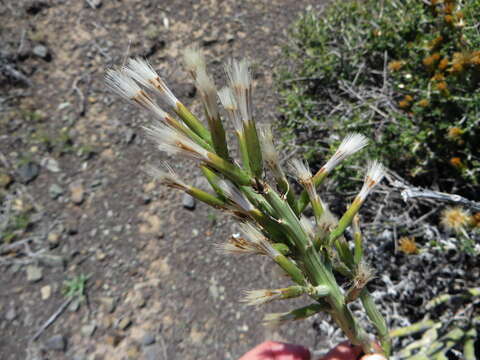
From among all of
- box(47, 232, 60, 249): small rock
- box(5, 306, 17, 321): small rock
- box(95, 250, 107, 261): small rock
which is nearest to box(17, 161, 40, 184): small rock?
box(47, 232, 60, 249): small rock

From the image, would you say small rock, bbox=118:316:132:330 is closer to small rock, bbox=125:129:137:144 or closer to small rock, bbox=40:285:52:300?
small rock, bbox=40:285:52:300

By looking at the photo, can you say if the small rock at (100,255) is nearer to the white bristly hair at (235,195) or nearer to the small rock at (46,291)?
the small rock at (46,291)

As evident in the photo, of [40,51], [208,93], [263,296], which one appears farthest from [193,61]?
[40,51]

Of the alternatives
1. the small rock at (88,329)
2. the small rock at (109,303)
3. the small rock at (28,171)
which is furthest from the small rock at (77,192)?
the small rock at (88,329)

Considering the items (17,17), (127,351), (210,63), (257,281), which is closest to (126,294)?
(127,351)

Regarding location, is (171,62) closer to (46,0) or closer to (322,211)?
(46,0)

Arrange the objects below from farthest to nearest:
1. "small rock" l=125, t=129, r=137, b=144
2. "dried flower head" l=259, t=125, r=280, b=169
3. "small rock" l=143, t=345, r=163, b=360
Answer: "small rock" l=125, t=129, r=137, b=144
"small rock" l=143, t=345, r=163, b=360
"dried flower head" l=259, t=125, r=280, b=169
